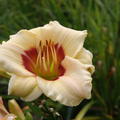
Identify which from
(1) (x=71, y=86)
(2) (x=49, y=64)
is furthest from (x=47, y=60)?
(1) (x=71, y=86)

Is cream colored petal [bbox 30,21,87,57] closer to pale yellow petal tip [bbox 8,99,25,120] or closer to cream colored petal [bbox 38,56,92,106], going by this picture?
cream colored petal [bbox 38,56,92,106]

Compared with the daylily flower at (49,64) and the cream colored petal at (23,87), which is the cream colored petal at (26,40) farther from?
the cream colored petal at (23,87)

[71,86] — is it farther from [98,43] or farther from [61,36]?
[98,43]

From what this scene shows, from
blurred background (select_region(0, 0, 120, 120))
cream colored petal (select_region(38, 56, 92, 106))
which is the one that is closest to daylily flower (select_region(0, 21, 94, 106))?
cream colored petal (select_region(38, 56, 92, 106))

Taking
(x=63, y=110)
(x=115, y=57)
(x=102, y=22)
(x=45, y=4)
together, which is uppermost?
(x=45, y=4)

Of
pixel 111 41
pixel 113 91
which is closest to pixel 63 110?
pixel 113 91

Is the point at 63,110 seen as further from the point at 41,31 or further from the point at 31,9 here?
the point at 41,31

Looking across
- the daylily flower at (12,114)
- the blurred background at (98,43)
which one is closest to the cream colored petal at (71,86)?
the daylily flower at (12,114)

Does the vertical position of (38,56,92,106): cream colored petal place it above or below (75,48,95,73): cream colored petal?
below
